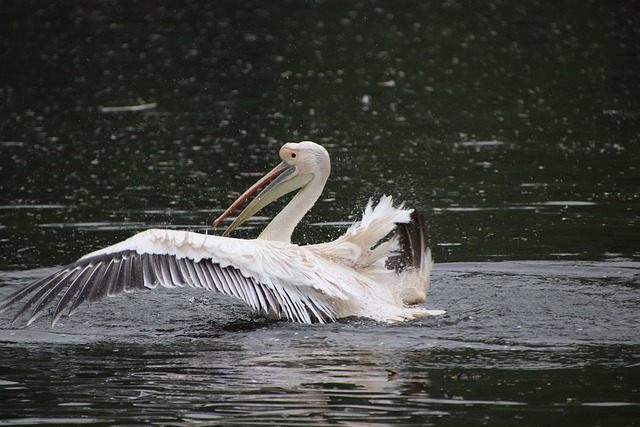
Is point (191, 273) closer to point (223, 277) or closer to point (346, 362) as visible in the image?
point (223, 277)

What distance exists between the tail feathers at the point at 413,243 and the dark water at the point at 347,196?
291mm

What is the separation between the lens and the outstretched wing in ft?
20.9

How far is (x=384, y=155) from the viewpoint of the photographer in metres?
11.8

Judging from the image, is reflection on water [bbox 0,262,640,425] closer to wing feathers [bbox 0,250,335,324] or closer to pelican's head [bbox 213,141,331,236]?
wing feathers [bbox 0,250,335,324]

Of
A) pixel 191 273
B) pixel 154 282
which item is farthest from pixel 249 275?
pixel 154 282

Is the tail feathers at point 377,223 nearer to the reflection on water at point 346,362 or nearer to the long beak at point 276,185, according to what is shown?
the reflection on water at point 346,362

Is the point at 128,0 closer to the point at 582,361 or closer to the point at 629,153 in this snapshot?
the point at 629,153

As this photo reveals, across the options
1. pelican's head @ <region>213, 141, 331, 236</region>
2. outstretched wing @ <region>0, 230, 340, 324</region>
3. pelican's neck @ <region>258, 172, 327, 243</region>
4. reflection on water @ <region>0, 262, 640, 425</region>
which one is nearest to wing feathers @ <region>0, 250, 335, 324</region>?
outstretched wing @ <region>0, 230, 340, 324</region>

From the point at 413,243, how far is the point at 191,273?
60.9 inches

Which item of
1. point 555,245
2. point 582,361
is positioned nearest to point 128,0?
point 555,245

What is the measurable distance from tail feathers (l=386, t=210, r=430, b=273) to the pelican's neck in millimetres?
636

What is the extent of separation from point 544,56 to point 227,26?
7.69 meters

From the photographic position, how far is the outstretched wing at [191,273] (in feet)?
20.9

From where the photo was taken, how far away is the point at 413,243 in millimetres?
7102
